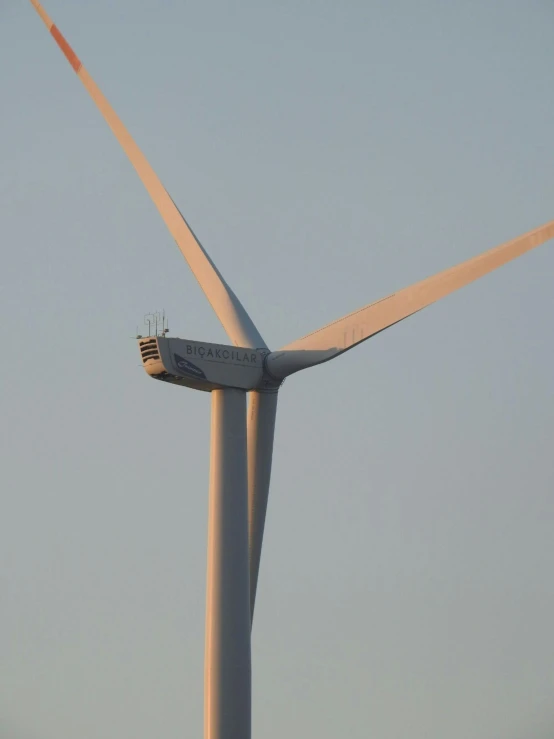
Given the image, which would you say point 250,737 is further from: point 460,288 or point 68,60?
point 68,60

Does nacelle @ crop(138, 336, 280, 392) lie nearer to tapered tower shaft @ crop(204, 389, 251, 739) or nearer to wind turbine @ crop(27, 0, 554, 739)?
wind turbine @ crop(27, 0, 554, 739)

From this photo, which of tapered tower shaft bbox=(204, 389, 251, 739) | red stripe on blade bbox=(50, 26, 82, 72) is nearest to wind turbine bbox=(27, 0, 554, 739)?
tapered tower shaft bbox=(204, 389, 251, 739)

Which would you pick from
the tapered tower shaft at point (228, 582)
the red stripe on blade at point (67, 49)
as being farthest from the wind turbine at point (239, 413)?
the red stripe on blade at point (67, 49)

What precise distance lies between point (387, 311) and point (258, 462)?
22.7 feet

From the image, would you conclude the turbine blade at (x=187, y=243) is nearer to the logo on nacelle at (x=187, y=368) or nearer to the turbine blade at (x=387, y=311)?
the turbine blade at (x=387, y=311)

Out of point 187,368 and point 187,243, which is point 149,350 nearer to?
point 187,368

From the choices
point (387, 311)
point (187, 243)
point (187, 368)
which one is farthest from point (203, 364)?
point (187, 243)

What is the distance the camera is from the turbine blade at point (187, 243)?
53812 millimetres

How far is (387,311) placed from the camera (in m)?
50.0

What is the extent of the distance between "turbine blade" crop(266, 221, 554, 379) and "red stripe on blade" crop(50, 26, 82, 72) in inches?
666

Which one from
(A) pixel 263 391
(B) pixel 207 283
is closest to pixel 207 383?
(A) pixel 263 391

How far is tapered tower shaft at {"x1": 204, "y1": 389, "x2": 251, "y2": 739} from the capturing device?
46.6m

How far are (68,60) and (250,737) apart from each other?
29.1m

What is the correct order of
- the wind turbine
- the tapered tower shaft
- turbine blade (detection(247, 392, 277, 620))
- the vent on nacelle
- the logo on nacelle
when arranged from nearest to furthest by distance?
the tapered tower shaft, the wind turbine, the vent on nacelle, the logo on nacelle, turbine blade (detection(247, 392, 277, 620))
